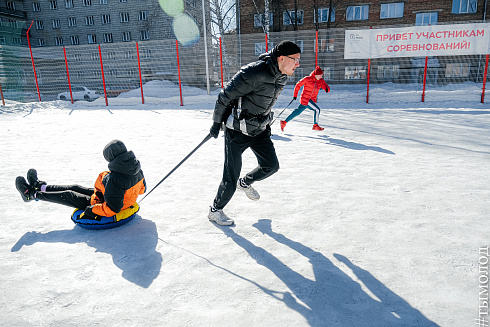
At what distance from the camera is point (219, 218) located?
10.4 feet

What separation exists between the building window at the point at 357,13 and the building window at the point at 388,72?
9386mm

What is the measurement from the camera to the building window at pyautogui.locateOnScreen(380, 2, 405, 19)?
2350 centimetres

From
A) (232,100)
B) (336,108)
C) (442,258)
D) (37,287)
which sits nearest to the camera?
(37,287)

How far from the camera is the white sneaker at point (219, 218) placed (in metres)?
3.13

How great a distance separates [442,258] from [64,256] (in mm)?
3059

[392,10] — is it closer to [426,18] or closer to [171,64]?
[426,18]

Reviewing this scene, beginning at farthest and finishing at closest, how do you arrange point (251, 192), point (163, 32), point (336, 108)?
point (163, 32)
point (336, 108)
point (251, 192)

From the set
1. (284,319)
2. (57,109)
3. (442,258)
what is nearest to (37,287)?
(284,319)

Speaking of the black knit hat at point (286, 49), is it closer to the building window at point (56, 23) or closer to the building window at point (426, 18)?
the building window at point (426, 18)

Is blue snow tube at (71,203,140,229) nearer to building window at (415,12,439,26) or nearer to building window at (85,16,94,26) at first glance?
building window at (415,12,439,26)

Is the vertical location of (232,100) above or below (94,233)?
above

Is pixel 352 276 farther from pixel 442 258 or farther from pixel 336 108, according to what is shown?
pixel 336 108

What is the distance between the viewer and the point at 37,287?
2229 mm

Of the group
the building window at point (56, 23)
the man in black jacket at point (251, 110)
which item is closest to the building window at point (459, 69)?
the man in black jacket at point (251, 110)
